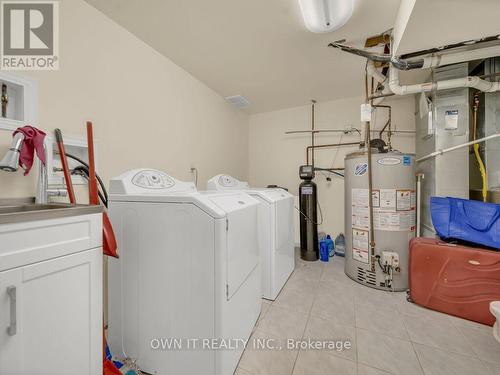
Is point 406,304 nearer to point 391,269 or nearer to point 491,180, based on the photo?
point 391,269

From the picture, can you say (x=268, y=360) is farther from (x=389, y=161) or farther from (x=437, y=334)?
(x=389, y=161)

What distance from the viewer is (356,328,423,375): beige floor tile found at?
1250 millimetres

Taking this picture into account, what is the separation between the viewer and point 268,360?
1.32m

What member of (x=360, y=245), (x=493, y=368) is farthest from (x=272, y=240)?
(x=493, y=368)

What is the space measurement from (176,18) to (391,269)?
288 centimetres

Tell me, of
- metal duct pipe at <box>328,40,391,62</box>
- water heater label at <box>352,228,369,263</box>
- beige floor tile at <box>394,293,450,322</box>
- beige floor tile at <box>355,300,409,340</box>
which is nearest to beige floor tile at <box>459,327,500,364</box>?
beige floor tile at <box>394,293,450,322</box>

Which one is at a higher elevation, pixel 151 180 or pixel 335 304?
pixel 151 180

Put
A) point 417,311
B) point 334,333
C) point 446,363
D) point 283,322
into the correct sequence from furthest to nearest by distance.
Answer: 1. point 417,311
2. point 283,322
3. point 334,333
4. point 446,363

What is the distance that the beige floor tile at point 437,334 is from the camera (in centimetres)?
140

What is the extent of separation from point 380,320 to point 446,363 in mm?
424

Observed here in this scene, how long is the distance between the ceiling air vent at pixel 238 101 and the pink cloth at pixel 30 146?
2.41m

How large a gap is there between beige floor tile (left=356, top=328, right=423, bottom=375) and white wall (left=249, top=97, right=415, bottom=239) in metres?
1.95

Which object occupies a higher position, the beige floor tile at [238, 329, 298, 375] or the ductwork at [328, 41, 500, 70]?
the ductwork at [328, 41, 500, 70]

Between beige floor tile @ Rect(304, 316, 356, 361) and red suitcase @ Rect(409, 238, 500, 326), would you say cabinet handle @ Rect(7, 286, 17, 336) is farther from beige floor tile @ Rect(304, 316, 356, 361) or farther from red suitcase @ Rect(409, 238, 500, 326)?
red suitcase @ Rect(409, 238, 500, 326)
